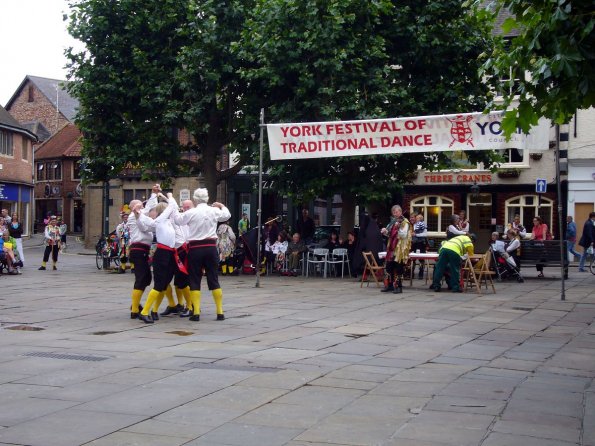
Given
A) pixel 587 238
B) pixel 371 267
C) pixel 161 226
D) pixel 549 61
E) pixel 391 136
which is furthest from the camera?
pixel 587 238

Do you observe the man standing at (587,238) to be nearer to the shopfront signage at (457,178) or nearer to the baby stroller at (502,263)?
the baby stroller at (502,263)

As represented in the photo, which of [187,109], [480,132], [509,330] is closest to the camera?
[509,330]

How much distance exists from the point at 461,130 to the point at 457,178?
20802mm

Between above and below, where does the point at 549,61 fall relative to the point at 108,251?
above

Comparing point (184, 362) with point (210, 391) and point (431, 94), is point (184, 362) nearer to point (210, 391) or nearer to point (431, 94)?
point (210, 391)

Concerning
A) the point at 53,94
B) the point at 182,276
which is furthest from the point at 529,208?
the point at 53,94

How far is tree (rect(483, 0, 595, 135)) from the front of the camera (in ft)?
23.4

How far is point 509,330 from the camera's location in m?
12.5

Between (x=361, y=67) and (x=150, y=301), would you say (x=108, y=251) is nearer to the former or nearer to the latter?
(x=361, y=67)

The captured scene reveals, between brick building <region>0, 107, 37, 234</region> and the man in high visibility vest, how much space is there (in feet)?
132

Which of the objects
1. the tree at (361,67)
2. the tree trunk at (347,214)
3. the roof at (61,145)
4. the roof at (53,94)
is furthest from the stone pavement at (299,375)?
the roof at (53,94)

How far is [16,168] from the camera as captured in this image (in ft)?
184

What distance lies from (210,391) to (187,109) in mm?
20051

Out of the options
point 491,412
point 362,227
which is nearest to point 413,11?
point 362,227
